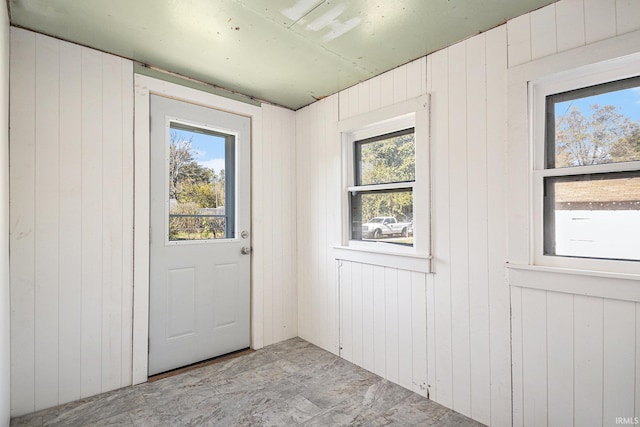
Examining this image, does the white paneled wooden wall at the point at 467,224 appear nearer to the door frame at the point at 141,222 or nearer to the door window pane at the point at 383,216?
the door window pane at the point at 383,216

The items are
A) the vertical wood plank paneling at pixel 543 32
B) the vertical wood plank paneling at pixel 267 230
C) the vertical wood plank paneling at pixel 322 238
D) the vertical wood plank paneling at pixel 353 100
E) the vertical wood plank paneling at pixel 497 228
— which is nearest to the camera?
the vertical wood plank paneling at pixel 543 32

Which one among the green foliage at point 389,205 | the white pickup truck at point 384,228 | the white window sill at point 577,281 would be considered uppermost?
the green foliage at point 389,205

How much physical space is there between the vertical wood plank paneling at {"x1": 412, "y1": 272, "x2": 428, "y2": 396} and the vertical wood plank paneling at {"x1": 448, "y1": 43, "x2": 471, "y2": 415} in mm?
207

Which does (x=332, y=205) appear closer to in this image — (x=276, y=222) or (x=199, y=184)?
(x=276, y=222)

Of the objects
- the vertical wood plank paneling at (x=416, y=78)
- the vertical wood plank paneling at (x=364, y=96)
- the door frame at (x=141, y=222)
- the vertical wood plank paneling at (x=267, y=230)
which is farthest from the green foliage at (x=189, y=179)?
the vertical wood plank paneling at (x=416, y=78)

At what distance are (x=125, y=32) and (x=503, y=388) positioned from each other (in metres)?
3.17

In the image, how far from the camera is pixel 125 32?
2037 millimetres

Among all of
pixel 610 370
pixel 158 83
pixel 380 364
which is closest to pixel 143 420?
pixel 380 364

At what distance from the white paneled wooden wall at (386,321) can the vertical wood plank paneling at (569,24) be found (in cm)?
155

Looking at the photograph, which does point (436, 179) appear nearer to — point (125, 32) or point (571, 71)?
point (571, 71)

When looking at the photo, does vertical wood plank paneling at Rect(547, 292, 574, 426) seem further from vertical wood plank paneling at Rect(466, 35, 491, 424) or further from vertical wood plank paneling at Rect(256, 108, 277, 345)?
vertical wood plank paneling at Rect(256, 108, 277, 345)

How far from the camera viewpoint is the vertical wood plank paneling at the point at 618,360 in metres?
1.50

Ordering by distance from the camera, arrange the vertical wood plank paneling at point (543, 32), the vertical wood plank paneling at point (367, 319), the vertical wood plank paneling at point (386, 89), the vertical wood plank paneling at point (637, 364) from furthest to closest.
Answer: the vertical wood plank paneling at point (367, 319) → the vertical wood plank paneling at point (386, 89) → the vertical wood plank paneling at point (543, 32) → the vertical wood plank paneling at point (637, 364)

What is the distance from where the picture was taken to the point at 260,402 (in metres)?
2.18
